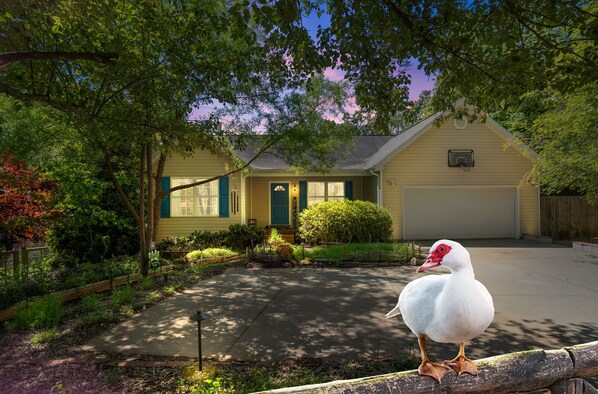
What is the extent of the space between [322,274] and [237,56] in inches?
207

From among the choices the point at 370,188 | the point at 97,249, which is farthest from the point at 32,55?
the point at 370,188

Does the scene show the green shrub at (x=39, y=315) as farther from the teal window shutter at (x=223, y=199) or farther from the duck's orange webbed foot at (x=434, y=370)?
the teal window shutter at (x=223, y=199)

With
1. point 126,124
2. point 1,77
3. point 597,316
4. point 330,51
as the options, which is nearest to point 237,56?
point 330,51

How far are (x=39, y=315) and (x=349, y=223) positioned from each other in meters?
8.32

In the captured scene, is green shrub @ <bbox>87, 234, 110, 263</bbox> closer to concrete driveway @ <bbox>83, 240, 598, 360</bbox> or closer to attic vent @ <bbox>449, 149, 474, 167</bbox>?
concrete driveway @ <bbox>83, 240, 598, 360</bbox>

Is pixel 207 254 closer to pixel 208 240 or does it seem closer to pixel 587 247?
pixel 208 240

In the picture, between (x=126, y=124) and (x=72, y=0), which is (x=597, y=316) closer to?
(x=126, y=124)

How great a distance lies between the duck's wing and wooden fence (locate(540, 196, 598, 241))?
1678cm

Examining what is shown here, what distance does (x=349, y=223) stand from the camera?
1138 centimetres

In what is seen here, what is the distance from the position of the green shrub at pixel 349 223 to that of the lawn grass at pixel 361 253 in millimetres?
966

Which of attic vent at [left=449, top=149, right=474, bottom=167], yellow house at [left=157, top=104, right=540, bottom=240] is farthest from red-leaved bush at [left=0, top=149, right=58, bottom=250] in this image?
attic vent at [left=449, top=149, right=474, bottom=167]

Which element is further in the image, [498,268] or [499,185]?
[499,185]

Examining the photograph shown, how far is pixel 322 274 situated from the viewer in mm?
8633

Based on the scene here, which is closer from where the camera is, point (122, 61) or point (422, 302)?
point (422, 302)
